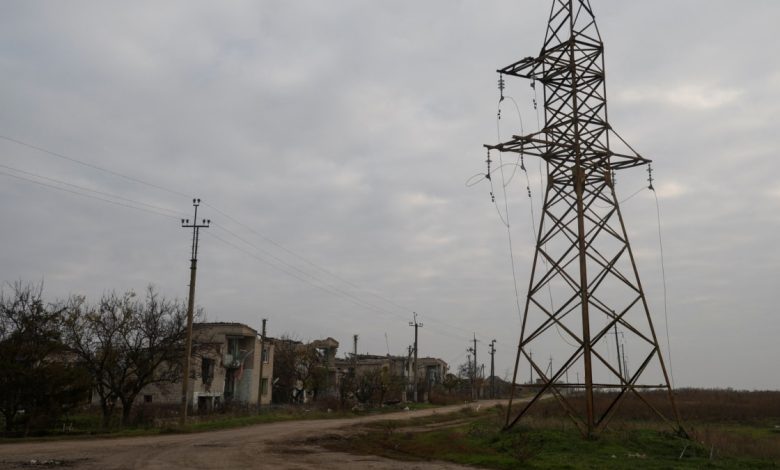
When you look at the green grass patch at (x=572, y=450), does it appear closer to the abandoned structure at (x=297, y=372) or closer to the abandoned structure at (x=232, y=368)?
the abandoned structure at (x=232, y=368)

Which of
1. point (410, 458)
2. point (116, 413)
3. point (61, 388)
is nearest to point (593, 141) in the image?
point (410, 458)

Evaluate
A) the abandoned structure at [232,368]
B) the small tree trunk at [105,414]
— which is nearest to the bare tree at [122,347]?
the small tree trunk at [105,414]

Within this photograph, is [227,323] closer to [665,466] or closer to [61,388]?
[61,388]

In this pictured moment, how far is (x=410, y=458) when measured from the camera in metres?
17.6

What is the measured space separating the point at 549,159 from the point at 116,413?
101 feet

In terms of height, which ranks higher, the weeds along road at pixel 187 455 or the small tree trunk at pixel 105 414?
the weeds along road at pixel 187 455

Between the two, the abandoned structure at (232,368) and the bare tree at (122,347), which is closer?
the bare tree at (122,347)

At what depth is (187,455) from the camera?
58.5 feet

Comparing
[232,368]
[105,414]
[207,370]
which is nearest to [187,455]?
[105,414]

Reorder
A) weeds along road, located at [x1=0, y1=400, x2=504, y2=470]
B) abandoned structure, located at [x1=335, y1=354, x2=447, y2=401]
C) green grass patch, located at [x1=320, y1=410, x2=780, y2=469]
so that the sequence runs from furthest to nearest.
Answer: abandoned structure, located at [x1=335, y1=354, x2=447, y2=401]
weeds along road, located at [x1=0, y1=400, x2=504, y2=470]
green grass patch, located at [x1=320, y1=410, x2=780, y2=469]

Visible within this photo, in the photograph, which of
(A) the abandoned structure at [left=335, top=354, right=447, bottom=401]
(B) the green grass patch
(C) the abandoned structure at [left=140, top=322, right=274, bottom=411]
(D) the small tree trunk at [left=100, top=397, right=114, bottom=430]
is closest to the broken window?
(C) the abandoned structure at [left=140, top=322, right=274, bottom=411]

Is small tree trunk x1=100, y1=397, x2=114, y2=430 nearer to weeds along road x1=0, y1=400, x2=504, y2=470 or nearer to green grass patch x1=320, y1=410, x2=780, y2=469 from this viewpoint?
weeds along road x1=0, y1=400, x2=504, y2=470

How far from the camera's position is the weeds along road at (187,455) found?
50.7 feet

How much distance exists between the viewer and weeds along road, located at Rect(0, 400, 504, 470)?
50.7 feet
